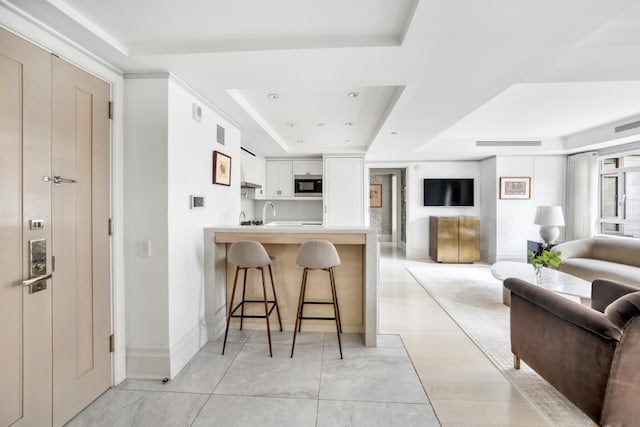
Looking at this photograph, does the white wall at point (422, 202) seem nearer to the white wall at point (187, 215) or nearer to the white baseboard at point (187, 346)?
the white wall at point (187, 215)

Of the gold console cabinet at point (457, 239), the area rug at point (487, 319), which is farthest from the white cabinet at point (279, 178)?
the gold console cabinet at point (457, 239)

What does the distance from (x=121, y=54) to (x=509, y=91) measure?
11.9 ft

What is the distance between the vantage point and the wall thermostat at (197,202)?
2.49m

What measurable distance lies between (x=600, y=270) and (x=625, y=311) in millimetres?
3070

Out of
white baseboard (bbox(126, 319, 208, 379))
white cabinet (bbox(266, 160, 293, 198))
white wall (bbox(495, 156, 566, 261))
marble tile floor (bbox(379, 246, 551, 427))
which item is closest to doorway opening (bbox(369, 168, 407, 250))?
white wall (bbox(495, 156, 566, 261))

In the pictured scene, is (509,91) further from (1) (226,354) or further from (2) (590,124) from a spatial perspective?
(1) (226,354)

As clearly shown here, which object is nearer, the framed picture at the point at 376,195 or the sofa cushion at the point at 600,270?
the sofa cushion at the point at 600,270

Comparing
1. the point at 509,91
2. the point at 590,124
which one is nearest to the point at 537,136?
the point at 590,124

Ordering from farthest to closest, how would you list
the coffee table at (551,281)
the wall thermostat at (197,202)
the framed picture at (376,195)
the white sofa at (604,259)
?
the framed picture at (376,195) < the white sofa at (604,259) < the coffee table at (551,281) < the wall thermostat at (197,202)

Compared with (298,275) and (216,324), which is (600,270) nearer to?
(298,275)

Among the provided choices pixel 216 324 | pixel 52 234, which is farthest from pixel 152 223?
pixel 216 324

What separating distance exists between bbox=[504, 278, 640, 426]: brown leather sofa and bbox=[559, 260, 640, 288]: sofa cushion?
205cm

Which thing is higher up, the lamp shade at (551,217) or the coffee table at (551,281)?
the lamp shade at (551,217)

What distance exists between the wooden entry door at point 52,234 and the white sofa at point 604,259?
5193mm
